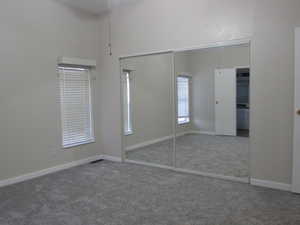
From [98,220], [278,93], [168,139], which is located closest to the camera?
[98,220]

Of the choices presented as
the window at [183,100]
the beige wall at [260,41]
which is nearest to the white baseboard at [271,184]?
the beige wall at [260,41]

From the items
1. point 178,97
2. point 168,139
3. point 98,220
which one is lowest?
point 98,220

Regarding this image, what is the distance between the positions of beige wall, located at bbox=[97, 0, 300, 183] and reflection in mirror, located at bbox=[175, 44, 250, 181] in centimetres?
23

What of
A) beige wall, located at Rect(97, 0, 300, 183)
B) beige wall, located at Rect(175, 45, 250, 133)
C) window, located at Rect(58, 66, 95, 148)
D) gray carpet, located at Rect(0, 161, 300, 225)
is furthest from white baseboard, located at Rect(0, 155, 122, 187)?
beige wall, located at Rect(97, 0, 300, 183)

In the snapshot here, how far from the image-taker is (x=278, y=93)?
3158 millimetres

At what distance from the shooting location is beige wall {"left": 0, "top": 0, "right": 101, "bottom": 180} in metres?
3.49

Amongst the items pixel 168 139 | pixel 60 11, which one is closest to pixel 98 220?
pixel 168 139

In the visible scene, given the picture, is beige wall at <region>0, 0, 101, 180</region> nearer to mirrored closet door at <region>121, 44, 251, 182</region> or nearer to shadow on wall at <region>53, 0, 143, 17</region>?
shadow on wall at <region>53, 0, 143, 17</region>

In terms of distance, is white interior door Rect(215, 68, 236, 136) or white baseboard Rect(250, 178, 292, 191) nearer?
white baseboard Rect(250, 178, 292, 191)

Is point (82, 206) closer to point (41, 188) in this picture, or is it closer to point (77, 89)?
point (41, 188)

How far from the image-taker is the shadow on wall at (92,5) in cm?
414

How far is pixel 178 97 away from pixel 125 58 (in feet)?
4.04

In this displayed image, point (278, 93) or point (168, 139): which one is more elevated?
point (278, 93)

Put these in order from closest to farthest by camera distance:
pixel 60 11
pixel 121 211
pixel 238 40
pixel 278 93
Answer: pixel 121 211, pixel 278 93, pixel 238 40, pixel 60 11
